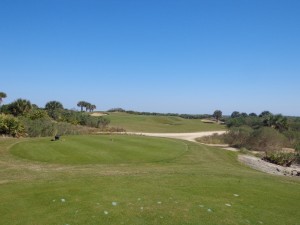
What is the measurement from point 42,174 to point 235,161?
651 inches

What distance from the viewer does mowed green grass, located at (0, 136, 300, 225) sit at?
9.27m

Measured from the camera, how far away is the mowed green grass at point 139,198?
30.4 feet

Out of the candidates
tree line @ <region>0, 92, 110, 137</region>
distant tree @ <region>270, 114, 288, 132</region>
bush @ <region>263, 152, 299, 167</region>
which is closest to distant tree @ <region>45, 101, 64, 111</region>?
tree line @ <region>0, 92, 110, 137</region>

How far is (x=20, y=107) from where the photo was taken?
46.0m

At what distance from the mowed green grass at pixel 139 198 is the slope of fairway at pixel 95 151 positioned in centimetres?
321

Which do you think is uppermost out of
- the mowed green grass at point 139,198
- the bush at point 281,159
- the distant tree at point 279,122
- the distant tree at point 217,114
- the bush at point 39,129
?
the distant tree at point 217,114

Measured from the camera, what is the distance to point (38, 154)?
2130cm

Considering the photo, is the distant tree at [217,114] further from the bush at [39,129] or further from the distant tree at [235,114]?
the bush at [39,129]

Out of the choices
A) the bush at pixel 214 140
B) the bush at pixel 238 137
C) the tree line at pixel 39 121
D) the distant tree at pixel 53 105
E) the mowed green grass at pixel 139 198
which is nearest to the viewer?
the mowed green grass at pixel 139 198

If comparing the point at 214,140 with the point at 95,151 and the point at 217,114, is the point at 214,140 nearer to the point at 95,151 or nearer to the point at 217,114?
the point at 95,151

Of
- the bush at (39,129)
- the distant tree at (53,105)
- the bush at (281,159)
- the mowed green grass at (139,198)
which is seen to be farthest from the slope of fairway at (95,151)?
the distant tree at (53,105)

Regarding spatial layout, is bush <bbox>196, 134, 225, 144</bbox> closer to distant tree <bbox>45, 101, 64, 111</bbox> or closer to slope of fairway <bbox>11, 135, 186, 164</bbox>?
slope of fairway <bbox>11, 135, 186, 164</bbox>

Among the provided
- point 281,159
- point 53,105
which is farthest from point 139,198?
point 53,105

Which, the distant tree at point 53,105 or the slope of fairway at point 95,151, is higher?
the distant tree at point 53,105
